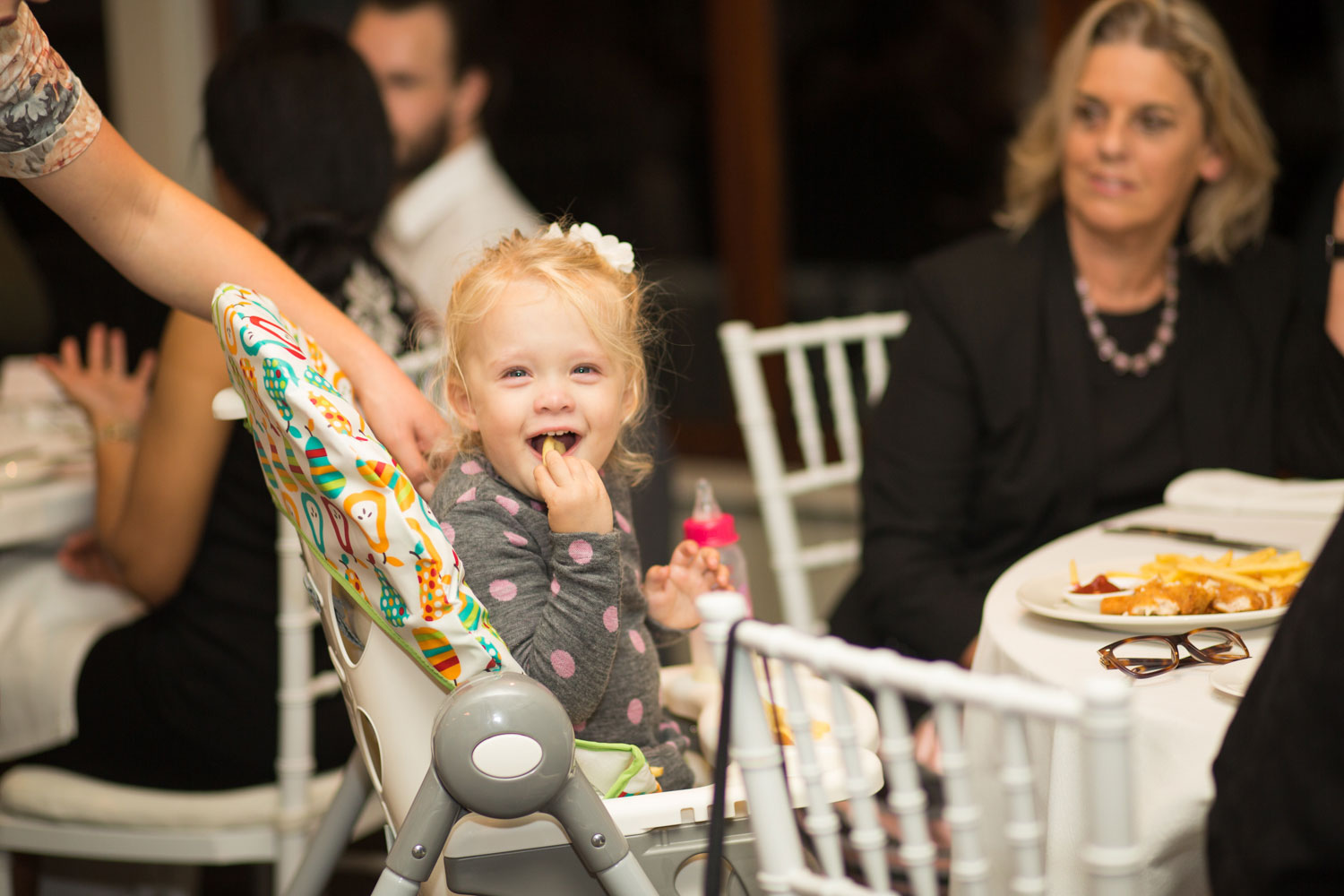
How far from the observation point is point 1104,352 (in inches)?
74.8

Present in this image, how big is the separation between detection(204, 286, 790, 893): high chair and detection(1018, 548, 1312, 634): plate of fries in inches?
15.5

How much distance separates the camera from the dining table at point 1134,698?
950 mm

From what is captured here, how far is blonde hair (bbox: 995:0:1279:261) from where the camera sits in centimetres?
189

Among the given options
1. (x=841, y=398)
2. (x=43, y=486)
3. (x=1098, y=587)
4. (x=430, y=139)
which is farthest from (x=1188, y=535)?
(x=430, y=139)

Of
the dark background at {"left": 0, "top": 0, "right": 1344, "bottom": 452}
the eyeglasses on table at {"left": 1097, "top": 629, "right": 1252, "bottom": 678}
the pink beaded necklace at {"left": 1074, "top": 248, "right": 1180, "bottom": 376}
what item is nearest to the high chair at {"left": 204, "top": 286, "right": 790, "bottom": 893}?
the eyeglasses on table at {"left": 1097, "top": 629, "right": 1252, "bottom": 678}

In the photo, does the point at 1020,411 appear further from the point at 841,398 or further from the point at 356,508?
the point at 356,508

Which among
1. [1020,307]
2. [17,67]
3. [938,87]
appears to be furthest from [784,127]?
[17,67]

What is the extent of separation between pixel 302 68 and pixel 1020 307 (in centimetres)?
110

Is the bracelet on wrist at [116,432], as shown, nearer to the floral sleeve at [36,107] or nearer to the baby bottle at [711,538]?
the floral sleeve at [36,107]

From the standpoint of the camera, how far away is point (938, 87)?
330 centimetres

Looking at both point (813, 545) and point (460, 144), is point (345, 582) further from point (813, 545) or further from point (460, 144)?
point (813, 545)

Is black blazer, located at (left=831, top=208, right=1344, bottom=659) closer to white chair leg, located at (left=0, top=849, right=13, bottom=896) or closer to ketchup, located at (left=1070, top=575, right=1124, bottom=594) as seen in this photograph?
ketchup, located at (left=1070, top=575, right=1124, bottom=594)

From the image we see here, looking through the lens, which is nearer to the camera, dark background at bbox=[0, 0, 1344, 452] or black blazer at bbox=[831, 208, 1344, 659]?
black blazer at bbox=[831, 208, 1344, 659]

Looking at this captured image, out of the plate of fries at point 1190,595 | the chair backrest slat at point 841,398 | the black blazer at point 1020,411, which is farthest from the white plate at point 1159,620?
the chair backrest slat at point 841,398
